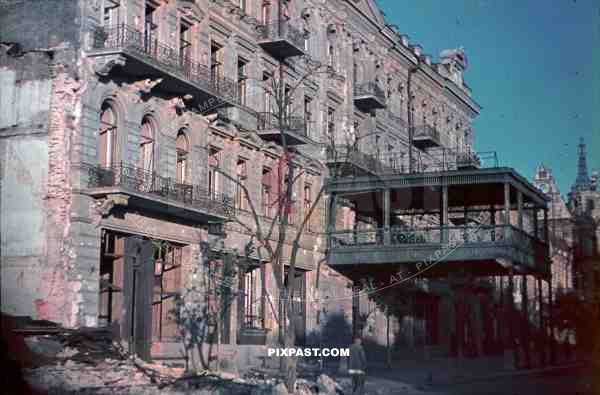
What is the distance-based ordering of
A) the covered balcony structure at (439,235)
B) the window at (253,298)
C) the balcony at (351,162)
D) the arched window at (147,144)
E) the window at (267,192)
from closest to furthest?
the arched window at (147,144) → the window at (253,298) → the window at (267,192) → the covered balcony structure at (439,235) → the balcony at (351,162)

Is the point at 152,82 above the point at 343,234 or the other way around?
above

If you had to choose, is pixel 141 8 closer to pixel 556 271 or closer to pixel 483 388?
pixel 483 388

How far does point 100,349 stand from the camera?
72.0ft

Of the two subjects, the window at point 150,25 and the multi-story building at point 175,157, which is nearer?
the multi-story building at point 175,157

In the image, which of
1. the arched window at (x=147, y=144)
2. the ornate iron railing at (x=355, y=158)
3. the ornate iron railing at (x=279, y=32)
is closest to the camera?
the arched window at (x=147, y=144)

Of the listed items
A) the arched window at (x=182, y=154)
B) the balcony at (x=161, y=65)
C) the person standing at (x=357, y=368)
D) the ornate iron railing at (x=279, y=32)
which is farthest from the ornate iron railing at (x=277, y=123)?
the person standing at (x=357, y=368)

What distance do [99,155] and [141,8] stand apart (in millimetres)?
4532

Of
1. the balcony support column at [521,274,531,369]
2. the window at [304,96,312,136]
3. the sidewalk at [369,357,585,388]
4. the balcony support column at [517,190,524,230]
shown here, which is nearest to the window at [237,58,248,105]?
the window at [304,96,312,136]

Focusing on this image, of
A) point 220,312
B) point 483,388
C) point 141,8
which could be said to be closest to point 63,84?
point 141,8

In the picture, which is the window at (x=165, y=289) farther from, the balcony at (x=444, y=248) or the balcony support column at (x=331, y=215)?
the balcony support column at (x=331, y=215)

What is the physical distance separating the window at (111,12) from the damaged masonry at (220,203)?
8 cm

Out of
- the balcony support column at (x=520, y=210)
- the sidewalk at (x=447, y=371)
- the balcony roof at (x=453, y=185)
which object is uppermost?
the balcony roof at (x=453, y=185)

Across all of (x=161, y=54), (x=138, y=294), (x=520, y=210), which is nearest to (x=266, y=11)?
(x=161, y=54)

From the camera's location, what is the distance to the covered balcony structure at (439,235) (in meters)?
34.8
